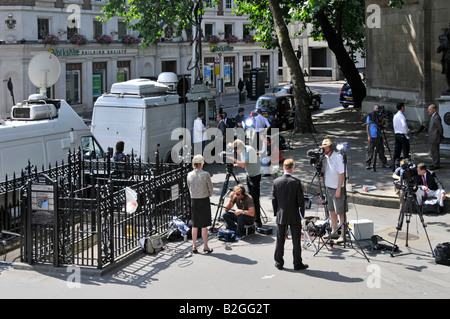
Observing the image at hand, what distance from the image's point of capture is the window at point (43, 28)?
3672 centimetres

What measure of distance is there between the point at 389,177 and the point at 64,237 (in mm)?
9265

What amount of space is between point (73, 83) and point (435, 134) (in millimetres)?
27489

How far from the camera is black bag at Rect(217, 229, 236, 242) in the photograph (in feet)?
38.8

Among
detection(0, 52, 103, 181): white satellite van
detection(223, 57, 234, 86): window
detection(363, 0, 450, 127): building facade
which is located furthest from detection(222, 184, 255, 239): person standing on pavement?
detection(223, 57, 234, 86): window

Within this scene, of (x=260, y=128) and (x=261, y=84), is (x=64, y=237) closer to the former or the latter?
(x=260, y=128)

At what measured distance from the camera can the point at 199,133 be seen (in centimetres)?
2009

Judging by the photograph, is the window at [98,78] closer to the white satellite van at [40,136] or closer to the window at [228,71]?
the window at [228,71]

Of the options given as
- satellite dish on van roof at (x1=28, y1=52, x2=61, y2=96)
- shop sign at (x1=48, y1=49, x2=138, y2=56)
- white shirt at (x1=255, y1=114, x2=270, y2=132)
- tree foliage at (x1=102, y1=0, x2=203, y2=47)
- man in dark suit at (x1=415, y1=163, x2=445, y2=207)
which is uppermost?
tree foliage at (x1=102, y1=0, x2=203, y2=47)

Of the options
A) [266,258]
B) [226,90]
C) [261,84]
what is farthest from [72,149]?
[226,90]

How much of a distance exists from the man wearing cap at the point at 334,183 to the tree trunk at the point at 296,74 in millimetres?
13570

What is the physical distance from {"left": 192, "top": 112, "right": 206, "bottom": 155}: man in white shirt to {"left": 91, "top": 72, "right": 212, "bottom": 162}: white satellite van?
41.6 inches

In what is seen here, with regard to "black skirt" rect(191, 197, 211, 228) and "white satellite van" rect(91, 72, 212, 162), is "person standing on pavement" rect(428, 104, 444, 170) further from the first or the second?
"black skirt" rect(191, 197, 211, 228)

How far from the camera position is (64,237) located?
1019 cm

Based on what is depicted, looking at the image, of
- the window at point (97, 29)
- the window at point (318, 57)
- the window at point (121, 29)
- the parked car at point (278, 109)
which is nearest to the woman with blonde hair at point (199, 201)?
the parked car at point (278, 109)
